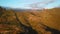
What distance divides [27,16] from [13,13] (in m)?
0.47

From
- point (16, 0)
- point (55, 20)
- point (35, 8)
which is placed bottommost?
point (55, 20)

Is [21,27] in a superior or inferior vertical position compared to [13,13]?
inferior

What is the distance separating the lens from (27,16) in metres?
4.43

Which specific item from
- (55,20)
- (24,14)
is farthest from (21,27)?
(55,20)

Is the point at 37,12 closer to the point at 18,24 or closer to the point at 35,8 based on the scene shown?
the point at 35,8

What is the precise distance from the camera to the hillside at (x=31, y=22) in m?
4.26

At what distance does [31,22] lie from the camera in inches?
172

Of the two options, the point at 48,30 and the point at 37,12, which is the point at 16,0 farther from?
the point at 48,30

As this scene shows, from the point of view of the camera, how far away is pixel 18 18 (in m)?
4.45

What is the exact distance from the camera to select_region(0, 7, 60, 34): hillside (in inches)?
168

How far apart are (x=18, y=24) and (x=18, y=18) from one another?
20 cm

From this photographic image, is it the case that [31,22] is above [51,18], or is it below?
below

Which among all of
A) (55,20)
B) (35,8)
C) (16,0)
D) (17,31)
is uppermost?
(16,0)

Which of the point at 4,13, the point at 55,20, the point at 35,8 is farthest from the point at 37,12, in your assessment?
the point at 4,13
